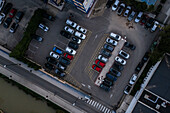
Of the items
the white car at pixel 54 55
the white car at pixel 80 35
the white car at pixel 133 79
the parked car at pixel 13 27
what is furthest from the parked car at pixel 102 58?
the parked car at pixel 13 27

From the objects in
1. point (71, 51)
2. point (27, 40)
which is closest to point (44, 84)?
point (71, 51)

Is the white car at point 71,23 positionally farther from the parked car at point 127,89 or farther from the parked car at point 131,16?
the parked car at point 127,89

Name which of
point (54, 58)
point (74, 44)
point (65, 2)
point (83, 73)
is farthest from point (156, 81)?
point (65, 2)

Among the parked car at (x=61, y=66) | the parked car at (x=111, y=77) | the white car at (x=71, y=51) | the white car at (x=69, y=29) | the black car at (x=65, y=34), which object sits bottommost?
the parked car at (x=61, y=66)

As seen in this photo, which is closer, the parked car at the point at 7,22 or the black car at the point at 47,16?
the black car at the point at 47,16

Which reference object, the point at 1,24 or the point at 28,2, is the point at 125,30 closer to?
the point at 28,2

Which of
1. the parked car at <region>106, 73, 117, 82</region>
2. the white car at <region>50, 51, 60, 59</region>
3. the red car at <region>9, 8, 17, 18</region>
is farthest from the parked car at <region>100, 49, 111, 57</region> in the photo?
the red car at <region>9, 8, 17, 18</region>

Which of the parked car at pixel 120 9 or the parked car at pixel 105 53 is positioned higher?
the parked car at pixel 120 9
